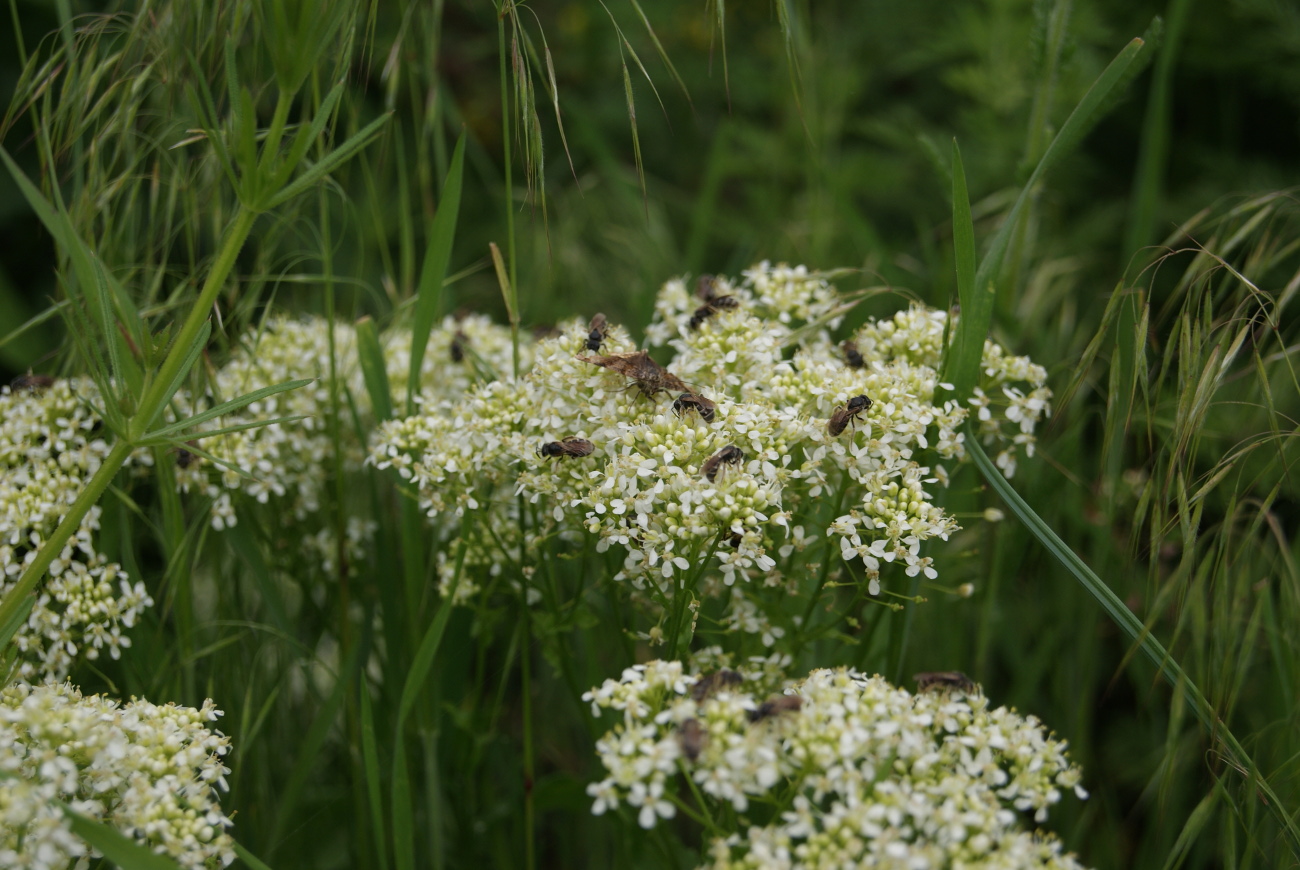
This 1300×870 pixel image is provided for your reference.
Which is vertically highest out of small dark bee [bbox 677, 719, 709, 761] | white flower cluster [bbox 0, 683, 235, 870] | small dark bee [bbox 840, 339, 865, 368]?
small dark bee [bbox 840, 339, 865, 368]

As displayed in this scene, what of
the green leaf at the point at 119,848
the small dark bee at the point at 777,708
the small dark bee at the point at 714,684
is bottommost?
the green leaf at the point at 119,848

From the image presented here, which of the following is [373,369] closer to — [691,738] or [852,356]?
[852,356]

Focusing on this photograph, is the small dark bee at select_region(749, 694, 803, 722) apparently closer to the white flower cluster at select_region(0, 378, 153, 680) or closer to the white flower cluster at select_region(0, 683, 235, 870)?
the white flower cluster at select_region(0, 683, 235, 870)

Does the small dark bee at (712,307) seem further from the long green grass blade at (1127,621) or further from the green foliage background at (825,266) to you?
the long green grass blade at (1127,621)

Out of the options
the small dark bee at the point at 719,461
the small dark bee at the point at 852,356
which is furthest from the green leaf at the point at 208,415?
the small dark bee at the point at 852,356

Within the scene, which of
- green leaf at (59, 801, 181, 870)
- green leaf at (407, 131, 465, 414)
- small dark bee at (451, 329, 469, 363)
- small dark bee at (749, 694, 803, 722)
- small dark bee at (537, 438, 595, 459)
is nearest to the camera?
green leaf at (59, 801, 181, 870)

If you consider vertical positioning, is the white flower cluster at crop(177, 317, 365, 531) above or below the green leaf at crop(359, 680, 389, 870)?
above

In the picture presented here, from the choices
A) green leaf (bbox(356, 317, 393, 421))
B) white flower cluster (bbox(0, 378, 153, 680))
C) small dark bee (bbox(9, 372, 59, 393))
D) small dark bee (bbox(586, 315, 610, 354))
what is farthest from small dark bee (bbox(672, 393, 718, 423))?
small dark bee (bbox(9, 372, 59, 393))
